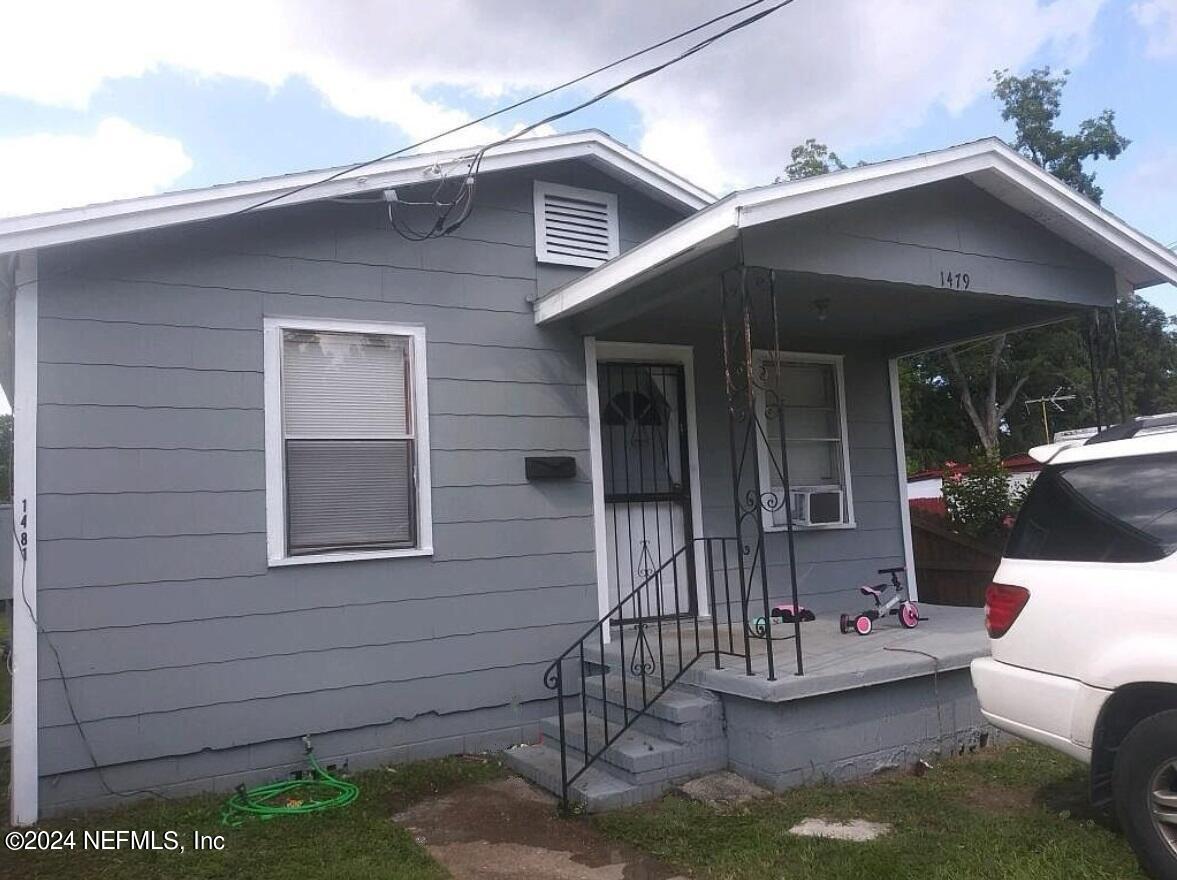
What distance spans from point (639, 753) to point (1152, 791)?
2.35 meters

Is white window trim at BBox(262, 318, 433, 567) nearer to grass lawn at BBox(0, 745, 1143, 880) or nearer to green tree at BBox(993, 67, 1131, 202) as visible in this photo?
grass lawn at BBox(0, 745, 1143, 880)

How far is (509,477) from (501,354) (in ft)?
2.75

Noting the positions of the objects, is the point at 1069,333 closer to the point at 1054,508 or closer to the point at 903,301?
the point at 903,301

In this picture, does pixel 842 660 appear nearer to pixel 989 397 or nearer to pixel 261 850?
pixel 261 850

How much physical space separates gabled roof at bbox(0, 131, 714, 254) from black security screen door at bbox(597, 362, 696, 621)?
141 centimetres

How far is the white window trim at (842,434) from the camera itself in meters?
7.29

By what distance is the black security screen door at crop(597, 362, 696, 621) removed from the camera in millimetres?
6816

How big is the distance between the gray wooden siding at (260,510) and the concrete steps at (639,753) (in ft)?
2.28

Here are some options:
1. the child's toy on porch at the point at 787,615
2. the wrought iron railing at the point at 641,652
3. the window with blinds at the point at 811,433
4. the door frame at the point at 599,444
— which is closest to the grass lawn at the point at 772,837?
the wrought iron railing at the point at 641,652

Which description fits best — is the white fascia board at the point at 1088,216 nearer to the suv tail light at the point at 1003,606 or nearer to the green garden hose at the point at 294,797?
the suv tail light at the point at 1003,606

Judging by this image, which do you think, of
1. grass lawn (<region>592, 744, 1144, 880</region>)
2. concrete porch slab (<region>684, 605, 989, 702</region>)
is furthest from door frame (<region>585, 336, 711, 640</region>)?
grass lawn (<region>592, 744, 1144, 880</region>)

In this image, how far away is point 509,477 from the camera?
20.2 ft

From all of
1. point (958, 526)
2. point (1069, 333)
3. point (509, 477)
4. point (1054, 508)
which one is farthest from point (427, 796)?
point (1069, 333)

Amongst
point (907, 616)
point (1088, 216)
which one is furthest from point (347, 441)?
point (1088, 216)
